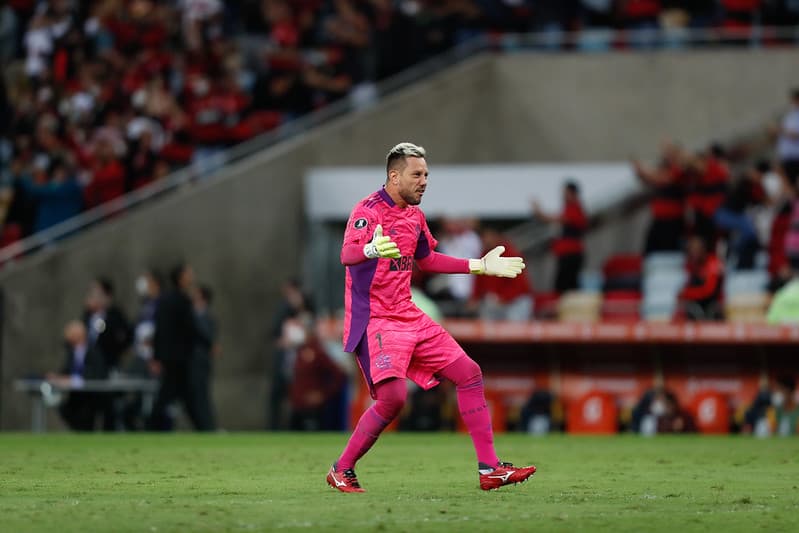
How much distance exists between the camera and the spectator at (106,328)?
21828 mm

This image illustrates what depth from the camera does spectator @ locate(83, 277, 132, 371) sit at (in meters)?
21.8

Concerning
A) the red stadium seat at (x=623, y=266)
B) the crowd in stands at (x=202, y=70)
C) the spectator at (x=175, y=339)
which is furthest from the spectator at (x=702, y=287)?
the spectator at (x=175, y=339)

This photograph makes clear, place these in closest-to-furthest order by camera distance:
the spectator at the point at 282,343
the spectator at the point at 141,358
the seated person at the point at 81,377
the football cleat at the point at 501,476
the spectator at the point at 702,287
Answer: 1. the football cleat at the point at 501,476
2. the spectator at the point at 702,287
3. the seated person at the point at 81,377
4. the spectator at the point at 141,358
5. the spectator at the point at 282,343

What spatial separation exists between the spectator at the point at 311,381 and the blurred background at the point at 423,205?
40 millimetres

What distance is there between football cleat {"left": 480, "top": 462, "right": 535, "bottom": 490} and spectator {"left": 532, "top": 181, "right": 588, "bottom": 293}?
12.5m

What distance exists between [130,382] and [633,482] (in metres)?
11.5

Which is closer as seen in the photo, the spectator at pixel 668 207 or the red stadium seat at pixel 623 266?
the red stadium seat at pixel 623 266

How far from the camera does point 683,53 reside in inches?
1041

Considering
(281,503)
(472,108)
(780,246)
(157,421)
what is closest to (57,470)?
(281,503)

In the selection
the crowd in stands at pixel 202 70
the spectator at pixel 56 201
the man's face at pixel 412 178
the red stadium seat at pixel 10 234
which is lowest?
the man's face at pixel 412 178

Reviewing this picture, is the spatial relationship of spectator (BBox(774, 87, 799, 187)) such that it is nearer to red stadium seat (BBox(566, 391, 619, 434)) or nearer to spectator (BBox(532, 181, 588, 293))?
spectator (BBox(532, 181, 588, 293))

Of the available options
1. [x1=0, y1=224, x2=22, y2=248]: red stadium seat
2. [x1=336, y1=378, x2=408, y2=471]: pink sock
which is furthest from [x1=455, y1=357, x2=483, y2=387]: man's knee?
[x1=0, y1=224, x2=22, y2=248]: red stadium seat

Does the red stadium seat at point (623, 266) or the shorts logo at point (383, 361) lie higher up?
the red stadium seat at point (623, 266)

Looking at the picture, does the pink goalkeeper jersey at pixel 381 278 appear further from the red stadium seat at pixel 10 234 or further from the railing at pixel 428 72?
the red stadium seat at pixel 10 234
